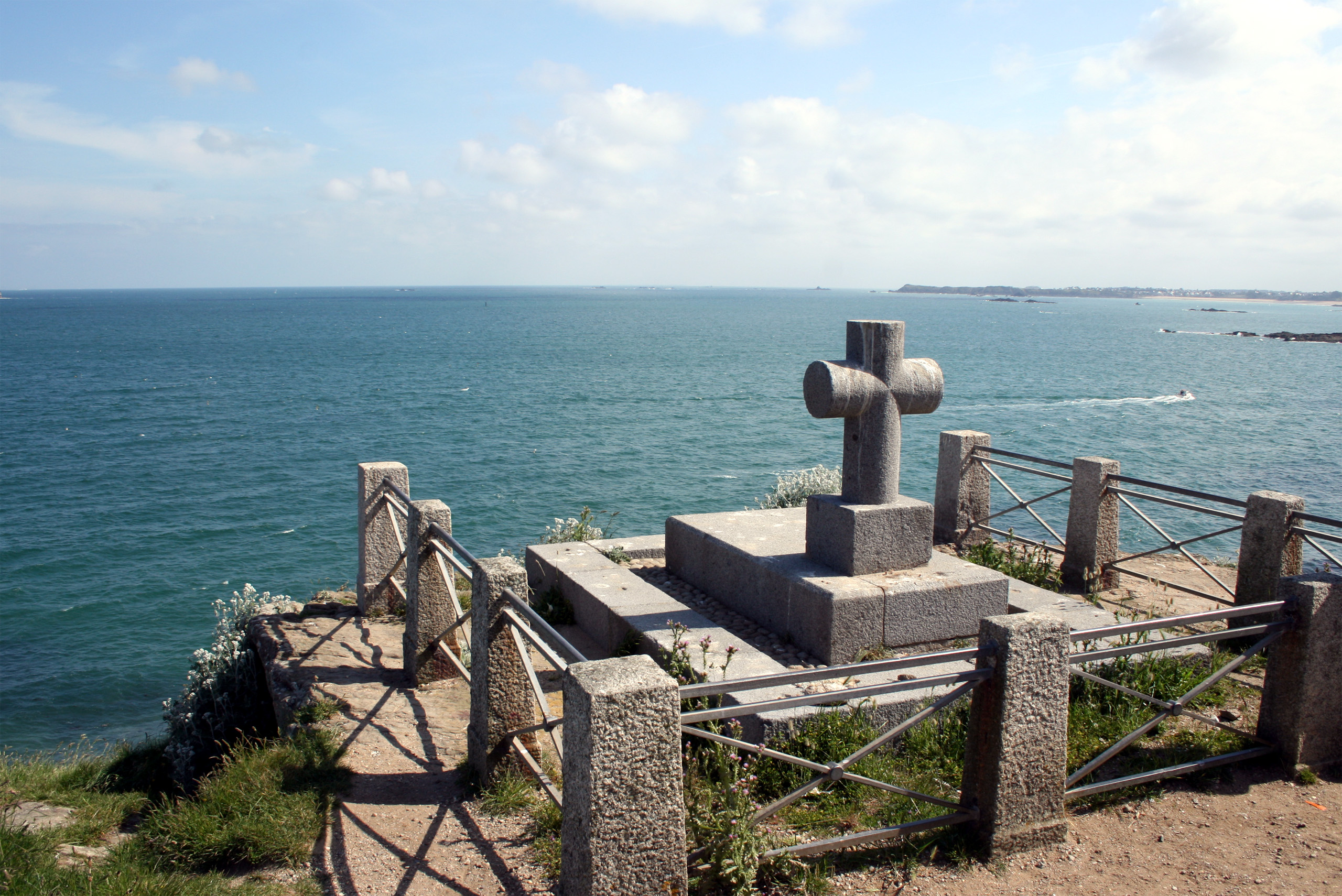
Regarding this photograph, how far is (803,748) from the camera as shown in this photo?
5605mm

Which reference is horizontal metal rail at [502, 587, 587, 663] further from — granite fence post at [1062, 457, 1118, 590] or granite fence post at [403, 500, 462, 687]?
granite fence post at [1062, 457, 1118, 590]

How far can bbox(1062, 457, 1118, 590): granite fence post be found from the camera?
965cm

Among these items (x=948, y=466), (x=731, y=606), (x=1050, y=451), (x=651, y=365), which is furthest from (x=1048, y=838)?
(x=651, y=365)

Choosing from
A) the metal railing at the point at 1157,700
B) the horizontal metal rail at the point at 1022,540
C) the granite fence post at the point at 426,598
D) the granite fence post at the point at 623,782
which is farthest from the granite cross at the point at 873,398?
the granite fence post at the point at 623,782

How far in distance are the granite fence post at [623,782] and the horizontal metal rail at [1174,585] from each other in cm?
750

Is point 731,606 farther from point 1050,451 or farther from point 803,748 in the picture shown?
point 1050,451

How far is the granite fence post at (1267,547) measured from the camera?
7980mm

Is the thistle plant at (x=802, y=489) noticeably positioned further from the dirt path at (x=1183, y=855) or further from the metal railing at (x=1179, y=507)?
the dirt path at (x=1183, y=855)

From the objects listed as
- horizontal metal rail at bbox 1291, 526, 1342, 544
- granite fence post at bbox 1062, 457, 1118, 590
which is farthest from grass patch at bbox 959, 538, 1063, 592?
horizontal metal rail at bbox 1291, 526, 1342, 544

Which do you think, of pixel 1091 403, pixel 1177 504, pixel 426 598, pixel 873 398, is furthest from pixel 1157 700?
pixel 1091 403

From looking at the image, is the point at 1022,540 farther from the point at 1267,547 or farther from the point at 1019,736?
the point at 1019,736

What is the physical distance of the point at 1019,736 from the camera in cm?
461

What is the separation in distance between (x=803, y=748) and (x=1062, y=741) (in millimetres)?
1587

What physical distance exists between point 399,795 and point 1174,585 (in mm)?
8003
